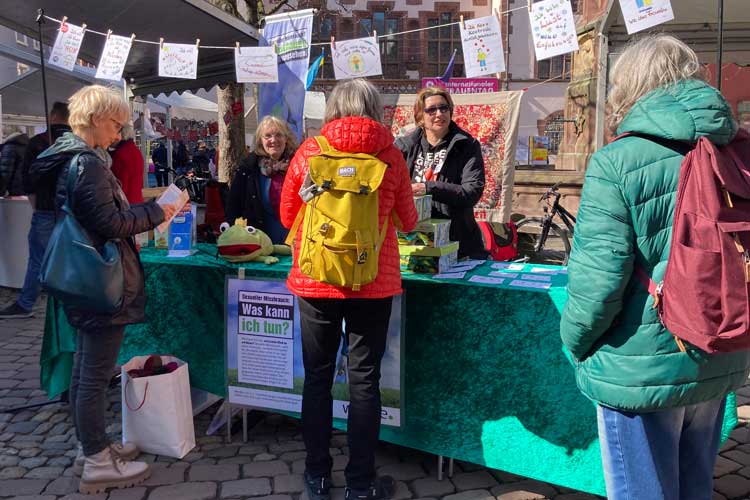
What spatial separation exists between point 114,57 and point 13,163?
1825 mm

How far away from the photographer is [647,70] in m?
1.60

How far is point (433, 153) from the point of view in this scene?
11.2 ft

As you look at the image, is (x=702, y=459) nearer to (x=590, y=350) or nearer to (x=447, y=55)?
(x=590, y=350)

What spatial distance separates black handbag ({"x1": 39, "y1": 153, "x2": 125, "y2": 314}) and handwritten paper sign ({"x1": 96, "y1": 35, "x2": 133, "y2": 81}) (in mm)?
3183

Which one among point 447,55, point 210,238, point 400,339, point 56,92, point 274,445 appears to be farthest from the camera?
point 447,55

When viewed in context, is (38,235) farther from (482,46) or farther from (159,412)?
(482,46)

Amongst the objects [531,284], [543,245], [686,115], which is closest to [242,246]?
[531,284]

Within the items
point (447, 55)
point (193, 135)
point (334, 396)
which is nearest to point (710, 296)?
point (334, 396)

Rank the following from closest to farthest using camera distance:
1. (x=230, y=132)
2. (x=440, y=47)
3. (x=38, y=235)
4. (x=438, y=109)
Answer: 1. (x=438, y=109)
2. (x=38, y=235)
3. (x=230, y=132)
4. (x=440, y=47)

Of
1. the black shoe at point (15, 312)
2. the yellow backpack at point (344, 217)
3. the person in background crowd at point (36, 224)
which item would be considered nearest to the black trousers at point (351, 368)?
the yellow backpack at point (344, 217)

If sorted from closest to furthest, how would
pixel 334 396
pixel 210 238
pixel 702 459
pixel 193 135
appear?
pixel 702 459
pixel 334 396
pixel 210 238
pixel 193 135

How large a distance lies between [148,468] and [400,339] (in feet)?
4.16

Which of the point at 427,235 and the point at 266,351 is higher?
the point at 427,235

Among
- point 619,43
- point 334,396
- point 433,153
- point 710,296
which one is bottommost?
point 334,396
